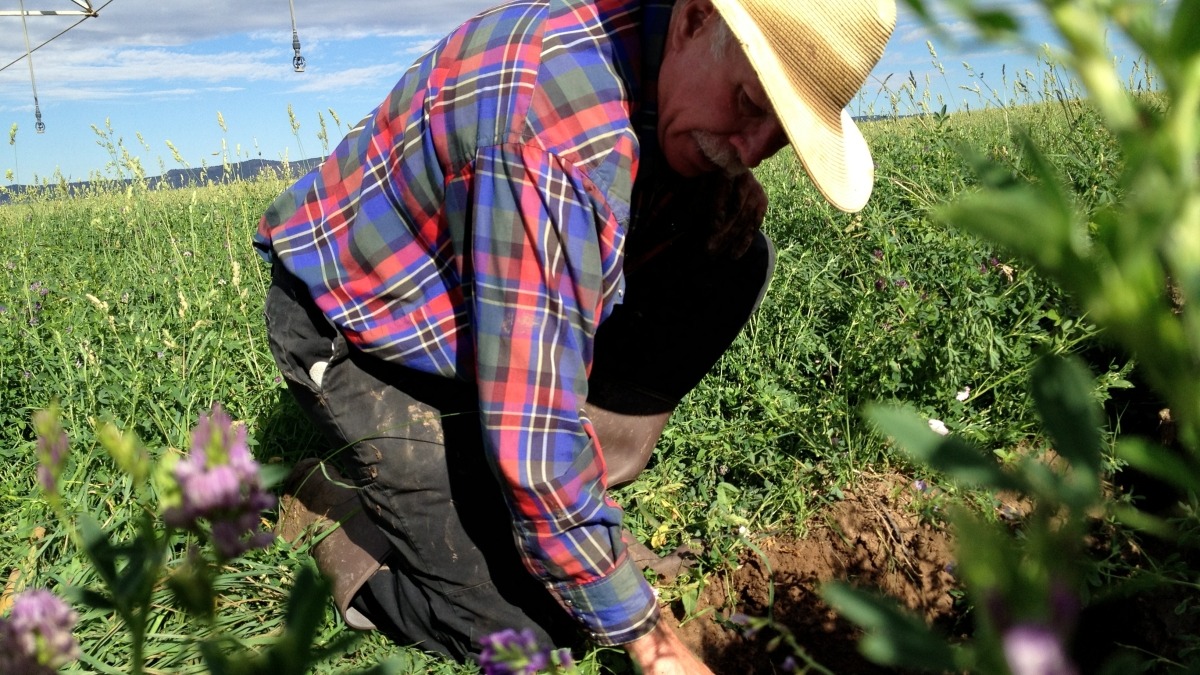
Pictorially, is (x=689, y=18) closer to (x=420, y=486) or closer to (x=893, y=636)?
(x=420, y=486)

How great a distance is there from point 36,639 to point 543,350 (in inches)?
54.7

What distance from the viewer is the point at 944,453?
373mm

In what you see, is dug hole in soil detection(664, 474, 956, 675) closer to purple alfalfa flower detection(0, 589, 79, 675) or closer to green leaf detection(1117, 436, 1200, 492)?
purple alfalfa flower detection(0, 589, 79, 675)

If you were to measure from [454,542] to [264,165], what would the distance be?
20.7 feet

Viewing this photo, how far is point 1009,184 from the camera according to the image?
0.34m

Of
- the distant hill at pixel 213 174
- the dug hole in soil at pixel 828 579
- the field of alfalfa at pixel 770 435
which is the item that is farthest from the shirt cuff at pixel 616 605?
the distant hill at pixel 213 174

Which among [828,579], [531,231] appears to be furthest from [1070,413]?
[828,579]

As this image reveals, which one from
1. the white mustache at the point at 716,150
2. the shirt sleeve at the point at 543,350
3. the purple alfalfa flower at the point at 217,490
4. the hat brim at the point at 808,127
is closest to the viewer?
the purple alfalfa flower at the point at 217,490

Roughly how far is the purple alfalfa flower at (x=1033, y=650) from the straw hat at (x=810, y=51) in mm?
1527

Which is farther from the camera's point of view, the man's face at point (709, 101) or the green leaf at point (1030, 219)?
the man's face at point (709, 101)

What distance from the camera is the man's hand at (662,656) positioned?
6.75ft

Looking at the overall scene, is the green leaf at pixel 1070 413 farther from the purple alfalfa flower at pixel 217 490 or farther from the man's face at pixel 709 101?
the man's face at pixel 709 101

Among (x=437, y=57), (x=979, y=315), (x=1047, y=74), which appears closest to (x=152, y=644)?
(x=437, y=57)

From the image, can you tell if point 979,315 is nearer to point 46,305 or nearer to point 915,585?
point 915,585
